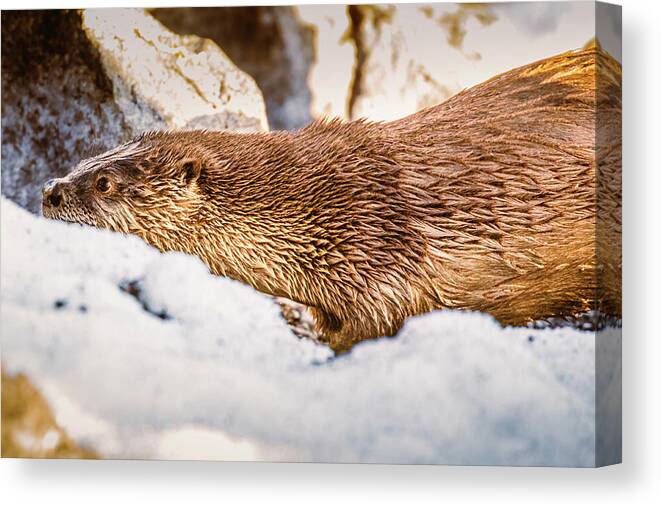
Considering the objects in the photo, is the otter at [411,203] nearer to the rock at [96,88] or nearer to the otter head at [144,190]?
the otter head at [144,190]

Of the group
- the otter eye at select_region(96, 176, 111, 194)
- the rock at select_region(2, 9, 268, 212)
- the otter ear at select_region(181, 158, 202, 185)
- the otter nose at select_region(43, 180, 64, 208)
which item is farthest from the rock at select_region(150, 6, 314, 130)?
the otter nose at select_region(43, 180, 64, 208)

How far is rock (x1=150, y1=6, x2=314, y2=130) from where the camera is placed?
5.31 m

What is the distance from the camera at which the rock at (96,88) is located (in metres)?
5.39

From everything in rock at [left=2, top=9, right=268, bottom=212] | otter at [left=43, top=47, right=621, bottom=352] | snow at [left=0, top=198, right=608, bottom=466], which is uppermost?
rock at [left=2, top=9, right=268, bottom=212]

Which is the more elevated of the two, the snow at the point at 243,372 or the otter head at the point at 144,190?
the otter head at the point at 144,190

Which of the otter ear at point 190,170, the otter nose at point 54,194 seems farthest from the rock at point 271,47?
the otter nose at point 54,194

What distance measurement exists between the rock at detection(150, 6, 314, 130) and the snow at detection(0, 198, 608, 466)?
826 mm

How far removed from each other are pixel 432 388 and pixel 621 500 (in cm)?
97

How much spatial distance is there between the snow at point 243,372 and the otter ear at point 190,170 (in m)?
0.36

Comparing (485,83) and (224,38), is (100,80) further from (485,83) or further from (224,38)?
(485,83)

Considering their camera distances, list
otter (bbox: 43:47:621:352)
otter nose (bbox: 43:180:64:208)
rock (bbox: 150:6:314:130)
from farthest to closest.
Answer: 1. otter nose (bbox: 43:180:64:208)
2. rock (bbox: 150:6:314:130)
3. otter (bbox: 43:47:621:352)

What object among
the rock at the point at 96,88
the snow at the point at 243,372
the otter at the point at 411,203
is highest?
the rock at the point at 96,88

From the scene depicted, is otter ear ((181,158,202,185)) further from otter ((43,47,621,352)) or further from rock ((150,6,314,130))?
rock ((150,6,314,130))

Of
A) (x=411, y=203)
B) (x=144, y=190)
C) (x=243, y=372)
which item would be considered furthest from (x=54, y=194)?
(x=411, y=203)
